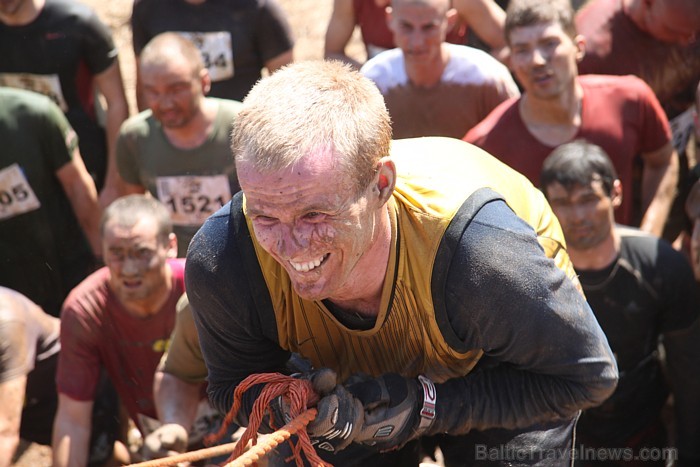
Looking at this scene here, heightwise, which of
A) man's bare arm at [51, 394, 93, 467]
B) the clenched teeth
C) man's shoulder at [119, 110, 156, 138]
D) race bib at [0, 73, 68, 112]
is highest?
the clenched teeth

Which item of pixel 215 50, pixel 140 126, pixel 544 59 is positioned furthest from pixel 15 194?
pixel 544 59

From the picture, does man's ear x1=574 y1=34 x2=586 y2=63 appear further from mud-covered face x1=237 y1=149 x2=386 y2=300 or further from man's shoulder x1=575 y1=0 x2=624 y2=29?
mud-covered face x1=237 y1=149 x2=386 y2=300

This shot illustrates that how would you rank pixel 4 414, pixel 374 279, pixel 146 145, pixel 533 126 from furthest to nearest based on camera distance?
pixel 146 145, pixel 533 126, pixel 4 414, pixel 374 279

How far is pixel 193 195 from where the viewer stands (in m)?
4.66

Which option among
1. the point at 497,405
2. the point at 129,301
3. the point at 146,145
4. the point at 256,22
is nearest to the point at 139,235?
the point at 129,301

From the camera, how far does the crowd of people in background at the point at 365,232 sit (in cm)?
236

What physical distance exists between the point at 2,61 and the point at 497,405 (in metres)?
3.58

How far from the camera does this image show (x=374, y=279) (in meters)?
2.53

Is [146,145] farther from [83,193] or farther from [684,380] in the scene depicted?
[684,380]

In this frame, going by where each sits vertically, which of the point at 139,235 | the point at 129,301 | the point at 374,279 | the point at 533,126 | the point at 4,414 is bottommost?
the point at 4,414

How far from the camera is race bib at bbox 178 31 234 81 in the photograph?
508 cm

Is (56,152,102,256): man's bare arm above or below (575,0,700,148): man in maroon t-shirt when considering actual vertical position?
below

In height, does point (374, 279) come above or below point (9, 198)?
above

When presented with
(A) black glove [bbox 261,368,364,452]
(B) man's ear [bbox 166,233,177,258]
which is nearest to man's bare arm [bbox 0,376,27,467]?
(B) man's ear [bbox 166,233,177,258]
